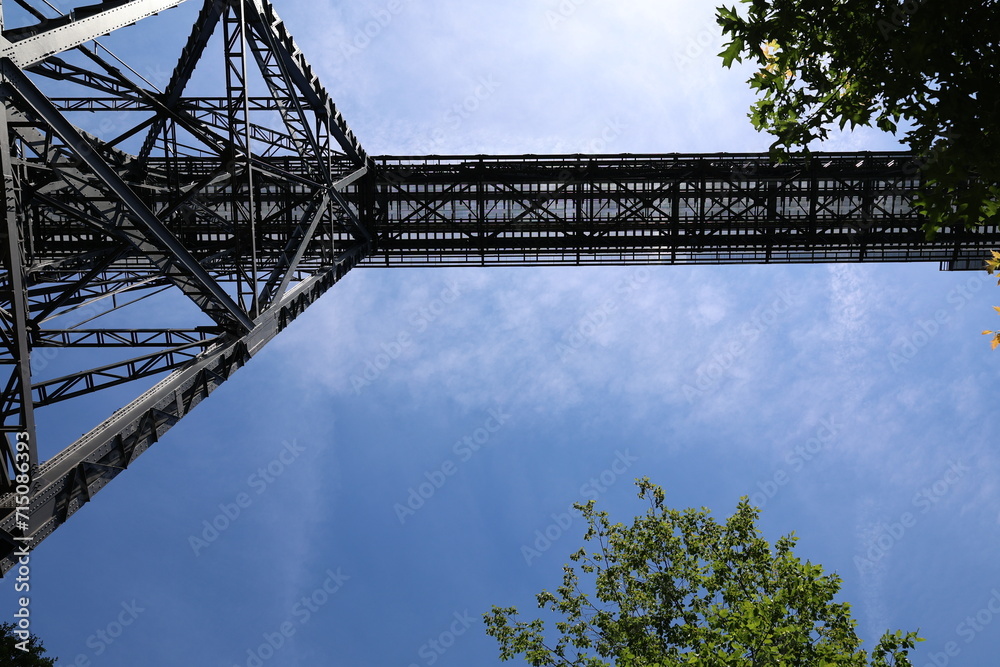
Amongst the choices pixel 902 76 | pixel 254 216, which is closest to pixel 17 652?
pixel 254 216

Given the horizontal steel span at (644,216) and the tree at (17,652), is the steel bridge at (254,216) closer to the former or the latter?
the horizontal steel span at (644,216)

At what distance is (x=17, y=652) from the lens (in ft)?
43.8

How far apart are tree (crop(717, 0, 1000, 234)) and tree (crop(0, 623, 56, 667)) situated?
17.6m

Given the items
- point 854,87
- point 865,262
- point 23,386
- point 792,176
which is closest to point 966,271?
point 865,262

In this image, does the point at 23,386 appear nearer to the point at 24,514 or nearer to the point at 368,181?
the point at 24,514

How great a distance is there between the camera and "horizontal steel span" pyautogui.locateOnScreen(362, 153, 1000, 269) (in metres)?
21.5

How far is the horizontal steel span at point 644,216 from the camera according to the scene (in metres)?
21.5

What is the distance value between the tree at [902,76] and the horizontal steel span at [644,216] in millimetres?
12330

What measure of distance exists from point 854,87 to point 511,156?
1362 centimetres

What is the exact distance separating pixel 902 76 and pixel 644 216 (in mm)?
14709

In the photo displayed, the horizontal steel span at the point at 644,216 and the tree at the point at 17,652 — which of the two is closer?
the tree at the point at 17,652

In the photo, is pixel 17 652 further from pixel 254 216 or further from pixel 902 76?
pixel 902 76

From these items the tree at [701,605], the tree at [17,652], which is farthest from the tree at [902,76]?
the tree at [17,652]

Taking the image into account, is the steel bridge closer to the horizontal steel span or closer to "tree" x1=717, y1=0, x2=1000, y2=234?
the horizontal steel span
